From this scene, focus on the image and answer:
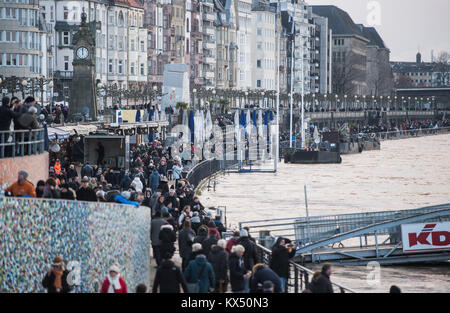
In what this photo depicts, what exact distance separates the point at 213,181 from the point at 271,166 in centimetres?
2085

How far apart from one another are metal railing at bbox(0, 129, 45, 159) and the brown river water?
9.89 metres

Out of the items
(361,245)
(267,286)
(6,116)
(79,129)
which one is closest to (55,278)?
(267,286)

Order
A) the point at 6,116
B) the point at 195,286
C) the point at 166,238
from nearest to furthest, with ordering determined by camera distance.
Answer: the point at 195,286 < the point at 166,238 < the point at 6,116

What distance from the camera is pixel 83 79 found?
183ft

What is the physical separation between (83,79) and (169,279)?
40172 millimetres

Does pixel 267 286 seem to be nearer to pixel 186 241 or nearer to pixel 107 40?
pixel 186 241

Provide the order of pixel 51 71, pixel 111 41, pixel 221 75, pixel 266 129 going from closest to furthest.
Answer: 1. pixel 266 129
2. pixel 51 71
3. pixel 111 41
4. pixel 221 75

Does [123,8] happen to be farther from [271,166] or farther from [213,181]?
[213,181]

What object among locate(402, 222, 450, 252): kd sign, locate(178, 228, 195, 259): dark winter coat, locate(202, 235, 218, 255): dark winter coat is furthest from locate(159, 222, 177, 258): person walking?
locate(402, 222, 450, 252): kd sign

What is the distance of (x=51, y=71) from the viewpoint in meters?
96.4

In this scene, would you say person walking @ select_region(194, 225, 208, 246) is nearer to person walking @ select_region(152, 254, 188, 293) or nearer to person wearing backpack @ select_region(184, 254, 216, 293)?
person wearing backpack @ select_region(184, 254, 216, 293)

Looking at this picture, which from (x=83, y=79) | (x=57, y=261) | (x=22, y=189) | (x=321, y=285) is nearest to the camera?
(x=57, y=261)

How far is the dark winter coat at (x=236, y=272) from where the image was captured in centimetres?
1770
